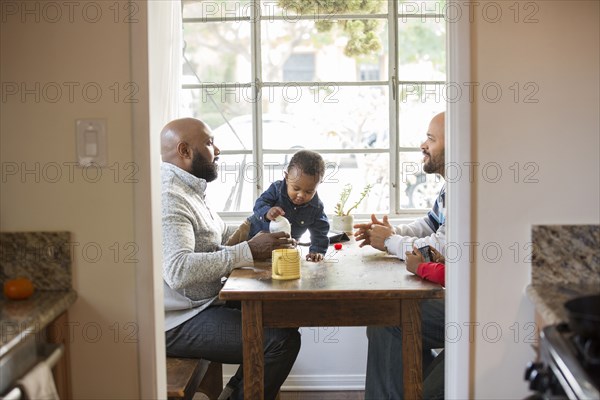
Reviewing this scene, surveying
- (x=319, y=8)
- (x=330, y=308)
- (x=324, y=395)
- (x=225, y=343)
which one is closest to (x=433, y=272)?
(x=330, y=308)

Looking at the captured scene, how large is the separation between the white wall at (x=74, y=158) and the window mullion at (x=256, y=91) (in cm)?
199

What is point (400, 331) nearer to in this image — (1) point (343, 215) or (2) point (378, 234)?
(2) point (378, 234)

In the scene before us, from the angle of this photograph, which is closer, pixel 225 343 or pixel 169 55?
pixel 225 343

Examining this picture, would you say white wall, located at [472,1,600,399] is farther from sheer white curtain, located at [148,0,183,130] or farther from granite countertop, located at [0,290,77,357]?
sheer white curtain, located at [148,0,183,130]

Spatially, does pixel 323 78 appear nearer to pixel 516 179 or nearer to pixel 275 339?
pixel 275 339

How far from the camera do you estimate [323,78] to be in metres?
3.87

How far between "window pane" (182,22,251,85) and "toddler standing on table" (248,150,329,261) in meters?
0.87

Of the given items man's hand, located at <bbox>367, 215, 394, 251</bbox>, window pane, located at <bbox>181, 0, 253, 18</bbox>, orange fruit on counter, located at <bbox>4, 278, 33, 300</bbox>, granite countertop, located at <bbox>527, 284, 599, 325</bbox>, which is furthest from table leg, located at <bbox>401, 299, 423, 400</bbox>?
window pane, located at <bbox>181, 0, 253, 18</bbox>

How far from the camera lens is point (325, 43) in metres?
3.99

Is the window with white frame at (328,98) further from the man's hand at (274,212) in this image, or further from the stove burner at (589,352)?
the stove burner at (589,352)

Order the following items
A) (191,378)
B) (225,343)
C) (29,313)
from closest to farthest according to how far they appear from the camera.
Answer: (29,313) < (191,378) < (225,343)

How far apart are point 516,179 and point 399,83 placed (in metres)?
2.04

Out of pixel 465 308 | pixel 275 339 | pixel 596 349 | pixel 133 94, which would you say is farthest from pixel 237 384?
pixel 596 349

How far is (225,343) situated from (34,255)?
99 centimetres
